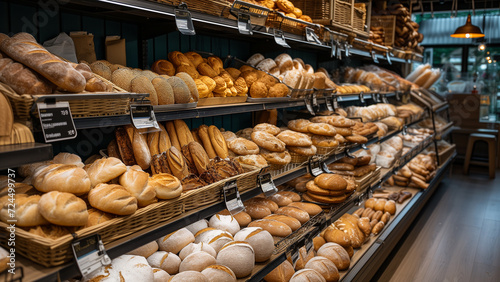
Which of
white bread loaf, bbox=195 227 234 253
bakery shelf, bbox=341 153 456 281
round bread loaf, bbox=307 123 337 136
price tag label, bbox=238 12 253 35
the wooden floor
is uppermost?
price tag label, bbox=238 12 253 35

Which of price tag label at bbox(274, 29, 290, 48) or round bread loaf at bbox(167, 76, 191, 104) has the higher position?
price tag label at bbox(274, 29, 290, 48)

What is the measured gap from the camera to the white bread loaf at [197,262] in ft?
5.57

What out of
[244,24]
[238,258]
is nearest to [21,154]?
[238,258]

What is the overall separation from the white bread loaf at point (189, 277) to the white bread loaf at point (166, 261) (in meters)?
0.15

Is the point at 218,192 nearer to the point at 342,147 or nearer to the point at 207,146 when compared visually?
the point at 207,146

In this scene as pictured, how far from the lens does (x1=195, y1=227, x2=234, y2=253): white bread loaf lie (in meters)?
1.92

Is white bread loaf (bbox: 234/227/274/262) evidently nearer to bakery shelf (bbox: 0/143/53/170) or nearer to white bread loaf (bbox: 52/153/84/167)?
white bread loaf (bbox: 52/153/84/167)

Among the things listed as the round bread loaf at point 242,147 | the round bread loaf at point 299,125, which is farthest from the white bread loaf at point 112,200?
the round bread loaf at point 299,125

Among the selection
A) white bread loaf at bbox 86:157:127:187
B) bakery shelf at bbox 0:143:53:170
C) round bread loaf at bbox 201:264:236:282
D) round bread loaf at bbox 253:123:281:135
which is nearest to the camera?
bakery shelf at bbox 0:143:53:170

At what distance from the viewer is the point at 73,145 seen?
1.87 m

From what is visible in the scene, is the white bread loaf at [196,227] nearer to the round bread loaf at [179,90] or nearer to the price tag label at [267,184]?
the price tag label at [267,184]

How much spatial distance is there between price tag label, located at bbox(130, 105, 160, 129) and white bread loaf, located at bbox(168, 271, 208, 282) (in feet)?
1.94

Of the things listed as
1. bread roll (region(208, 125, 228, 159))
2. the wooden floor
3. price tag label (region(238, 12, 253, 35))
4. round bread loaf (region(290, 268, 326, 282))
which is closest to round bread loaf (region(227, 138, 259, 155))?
bread roll (region(208, 125, 228, 159))

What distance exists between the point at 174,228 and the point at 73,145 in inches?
28.1
